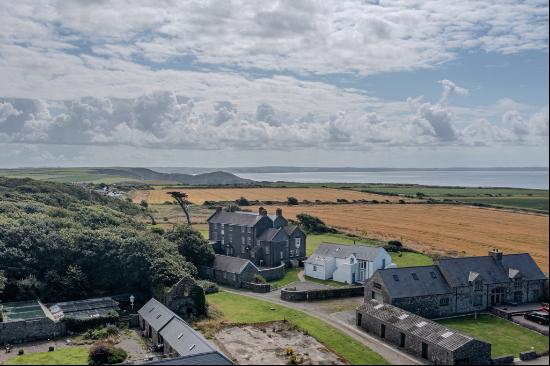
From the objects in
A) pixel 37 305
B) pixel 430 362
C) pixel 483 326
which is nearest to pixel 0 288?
pixel 37 305

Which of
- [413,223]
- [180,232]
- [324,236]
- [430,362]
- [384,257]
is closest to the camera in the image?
[430,362]

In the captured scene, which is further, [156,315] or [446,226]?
[446,226]

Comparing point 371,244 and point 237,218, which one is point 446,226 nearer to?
point 371,244

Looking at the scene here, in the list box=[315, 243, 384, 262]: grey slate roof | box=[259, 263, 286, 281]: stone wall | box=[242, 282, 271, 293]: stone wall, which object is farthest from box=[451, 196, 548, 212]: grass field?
box=[242, 282, 271, 293]: stone wall

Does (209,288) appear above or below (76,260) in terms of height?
below

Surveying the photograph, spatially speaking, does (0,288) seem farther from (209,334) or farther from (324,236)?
(324,236)

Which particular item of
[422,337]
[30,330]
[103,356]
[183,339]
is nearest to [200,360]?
[183,339]

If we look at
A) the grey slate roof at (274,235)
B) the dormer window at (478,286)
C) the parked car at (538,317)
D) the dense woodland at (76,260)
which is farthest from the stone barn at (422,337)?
the grey slate roof at (274,235)
